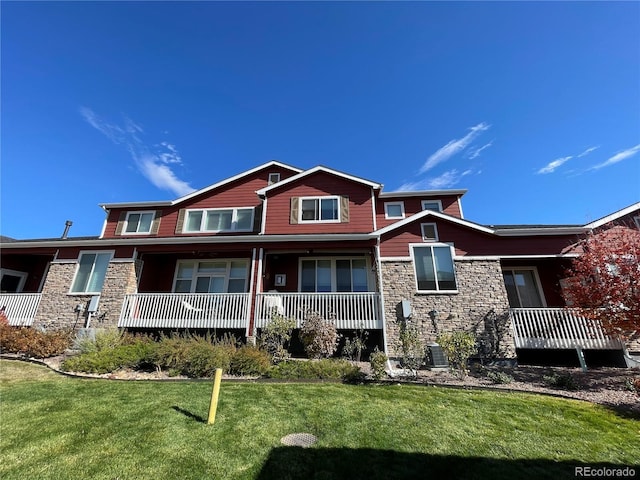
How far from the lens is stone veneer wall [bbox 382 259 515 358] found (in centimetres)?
978

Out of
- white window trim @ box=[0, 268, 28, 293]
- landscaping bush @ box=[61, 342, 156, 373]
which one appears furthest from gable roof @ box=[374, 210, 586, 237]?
white window trim @ box=[0, 268, 28, 293]

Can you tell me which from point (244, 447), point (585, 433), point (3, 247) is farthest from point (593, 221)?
point (3, 247)

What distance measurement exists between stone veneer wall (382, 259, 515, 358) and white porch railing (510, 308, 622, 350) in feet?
1.39

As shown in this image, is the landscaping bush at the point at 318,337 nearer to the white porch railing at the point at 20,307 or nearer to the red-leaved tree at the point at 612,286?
the red-leaved tree at the point at 612,286

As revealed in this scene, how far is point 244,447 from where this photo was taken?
12.8ft

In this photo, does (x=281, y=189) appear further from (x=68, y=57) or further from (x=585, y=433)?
(x=585, y=433)

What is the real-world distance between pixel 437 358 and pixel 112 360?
10.2 m

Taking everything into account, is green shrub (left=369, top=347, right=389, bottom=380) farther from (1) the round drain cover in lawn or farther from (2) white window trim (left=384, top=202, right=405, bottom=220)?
(2) white window trim (left=384, top=202, right=405, bottom=220)

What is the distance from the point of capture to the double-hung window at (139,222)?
15109mm

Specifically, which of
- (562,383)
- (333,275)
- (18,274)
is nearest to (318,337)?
(333,275)

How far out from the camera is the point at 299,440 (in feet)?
13.5

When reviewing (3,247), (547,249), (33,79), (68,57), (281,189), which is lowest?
(547,249)

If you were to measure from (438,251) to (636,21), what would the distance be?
9353 mm

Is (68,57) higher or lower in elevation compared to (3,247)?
higher
